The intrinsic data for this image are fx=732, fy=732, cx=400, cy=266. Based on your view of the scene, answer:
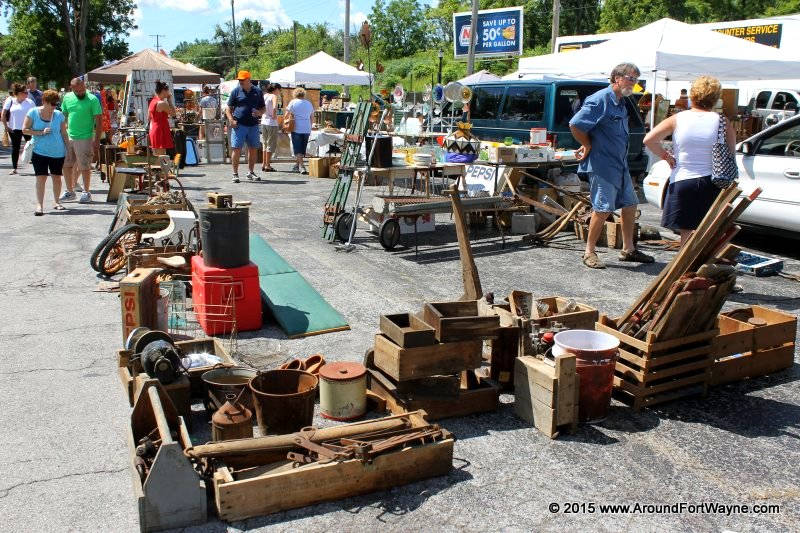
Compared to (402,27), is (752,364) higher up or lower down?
lower down

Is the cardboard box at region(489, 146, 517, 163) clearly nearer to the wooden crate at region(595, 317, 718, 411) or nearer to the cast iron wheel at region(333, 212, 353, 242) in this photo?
the cast iron wheel at region(333, 212, 353, 242)

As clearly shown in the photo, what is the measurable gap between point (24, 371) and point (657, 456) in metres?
4.17

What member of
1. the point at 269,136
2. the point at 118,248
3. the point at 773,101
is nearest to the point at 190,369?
the point at 118,248

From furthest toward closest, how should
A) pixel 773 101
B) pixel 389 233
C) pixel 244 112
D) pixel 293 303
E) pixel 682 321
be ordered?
pixel 773 101 → pixel 244 112 → pixel 389 233 → pixel 293 303 → pixel 682 321

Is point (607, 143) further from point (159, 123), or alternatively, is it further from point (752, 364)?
point (159, 123)

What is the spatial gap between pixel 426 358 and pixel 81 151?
9.13 metres

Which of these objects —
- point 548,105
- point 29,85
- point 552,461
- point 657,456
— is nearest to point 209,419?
point 552,461

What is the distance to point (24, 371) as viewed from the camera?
507 cm

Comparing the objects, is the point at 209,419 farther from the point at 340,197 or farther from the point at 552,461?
the point at 340,197

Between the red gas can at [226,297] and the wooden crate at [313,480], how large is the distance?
247 cm

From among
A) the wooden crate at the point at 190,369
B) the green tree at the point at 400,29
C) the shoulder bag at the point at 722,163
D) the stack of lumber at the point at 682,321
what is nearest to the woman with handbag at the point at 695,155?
the shoulder bag at the point at 722,163

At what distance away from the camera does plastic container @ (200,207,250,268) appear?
A: 5828mm

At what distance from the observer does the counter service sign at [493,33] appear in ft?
73.9

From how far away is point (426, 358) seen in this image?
423 cm
